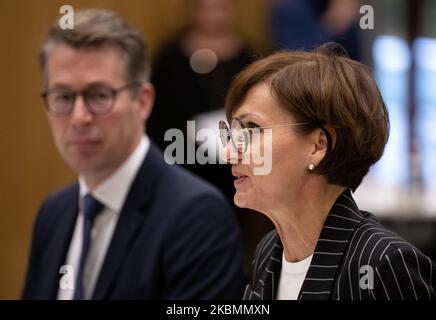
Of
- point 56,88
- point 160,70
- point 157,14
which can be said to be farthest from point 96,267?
point 157,14

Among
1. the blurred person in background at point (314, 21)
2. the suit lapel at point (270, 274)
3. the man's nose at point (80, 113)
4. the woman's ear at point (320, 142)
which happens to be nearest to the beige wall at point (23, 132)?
the blurred person in background at point (314, 21)

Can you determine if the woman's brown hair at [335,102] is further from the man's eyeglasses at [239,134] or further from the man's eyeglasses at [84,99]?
the man's eyeglasses at [84,99]

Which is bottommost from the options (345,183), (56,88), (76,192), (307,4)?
(76,192)

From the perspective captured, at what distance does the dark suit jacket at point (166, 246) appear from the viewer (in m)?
2.06

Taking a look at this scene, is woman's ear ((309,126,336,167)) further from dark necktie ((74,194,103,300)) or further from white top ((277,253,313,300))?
dark necktie ((74,194,103,300))

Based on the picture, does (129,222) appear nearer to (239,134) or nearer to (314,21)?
(239,134)

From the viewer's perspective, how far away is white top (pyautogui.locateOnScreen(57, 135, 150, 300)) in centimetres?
216

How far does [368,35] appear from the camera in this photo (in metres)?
3.17

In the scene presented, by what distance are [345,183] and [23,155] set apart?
2618mm

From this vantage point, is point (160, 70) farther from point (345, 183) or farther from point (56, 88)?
point (345, 183)

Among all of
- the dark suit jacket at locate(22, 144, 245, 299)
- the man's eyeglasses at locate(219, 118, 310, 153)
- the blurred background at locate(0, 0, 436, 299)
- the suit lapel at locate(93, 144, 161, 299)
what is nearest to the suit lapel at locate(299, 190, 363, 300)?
the man's eyeglasses at locate(219, 118, 310, 153)

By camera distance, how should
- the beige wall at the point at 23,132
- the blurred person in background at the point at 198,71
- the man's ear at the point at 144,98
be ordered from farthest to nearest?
the beige wall at the point at 23,132 < the blurred person in background at the point at 198,71 < the man's ear at the point at 144,98

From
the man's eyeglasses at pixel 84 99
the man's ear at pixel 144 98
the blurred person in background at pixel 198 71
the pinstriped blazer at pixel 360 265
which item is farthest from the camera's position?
the blurred person in background at pixel 198 71

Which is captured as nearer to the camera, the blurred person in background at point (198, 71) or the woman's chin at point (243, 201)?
the woman's chin at point (243, 201)
